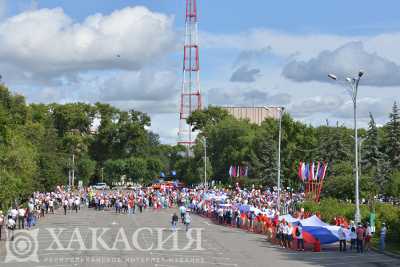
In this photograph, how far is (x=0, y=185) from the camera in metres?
42.7

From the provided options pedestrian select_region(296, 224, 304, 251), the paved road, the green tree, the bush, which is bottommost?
the paved road

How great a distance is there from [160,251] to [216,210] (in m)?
23.6

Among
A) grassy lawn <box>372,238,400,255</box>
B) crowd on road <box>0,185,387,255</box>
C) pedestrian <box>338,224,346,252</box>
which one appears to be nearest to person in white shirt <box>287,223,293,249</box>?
crowd on road <box>0,185,387,255</box>

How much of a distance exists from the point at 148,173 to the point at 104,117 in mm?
13939

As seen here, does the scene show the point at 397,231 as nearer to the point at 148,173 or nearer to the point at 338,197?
the point at 338,197

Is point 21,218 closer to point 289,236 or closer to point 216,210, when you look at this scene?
point 216,210

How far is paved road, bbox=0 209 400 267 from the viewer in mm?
26397

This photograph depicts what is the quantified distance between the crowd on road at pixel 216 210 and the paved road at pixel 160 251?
2.98 feet

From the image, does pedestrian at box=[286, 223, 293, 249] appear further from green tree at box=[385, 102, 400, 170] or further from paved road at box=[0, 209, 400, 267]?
green tree at box=[385, 102, 400, 170]

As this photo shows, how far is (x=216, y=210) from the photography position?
2096 inches

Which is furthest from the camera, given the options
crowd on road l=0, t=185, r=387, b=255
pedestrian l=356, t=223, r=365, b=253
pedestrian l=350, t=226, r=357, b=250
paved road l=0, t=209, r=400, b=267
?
crowd on road l=0, t=185, r=387, b=255

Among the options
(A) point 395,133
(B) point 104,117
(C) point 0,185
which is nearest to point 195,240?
(C) point 0,185

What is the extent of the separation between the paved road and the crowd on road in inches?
35.8

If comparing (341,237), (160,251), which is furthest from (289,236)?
(160,251)
